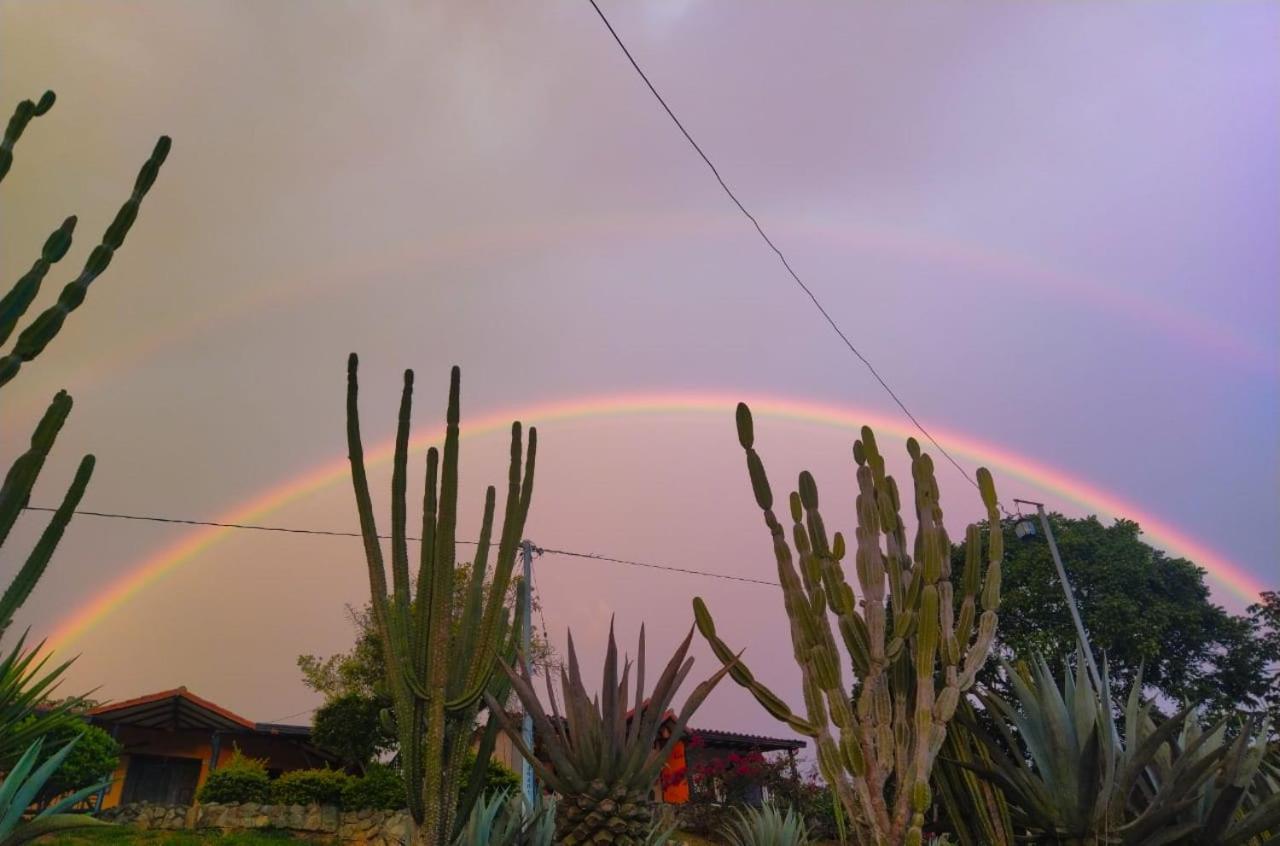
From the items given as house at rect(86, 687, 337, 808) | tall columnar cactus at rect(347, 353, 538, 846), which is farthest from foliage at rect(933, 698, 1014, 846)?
house at rect(86, 687, 337, 808)

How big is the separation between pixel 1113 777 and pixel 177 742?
74.3ft

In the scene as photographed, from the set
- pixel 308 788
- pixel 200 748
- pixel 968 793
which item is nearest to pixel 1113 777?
pixel 968 793

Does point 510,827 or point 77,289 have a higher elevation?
point 77,289

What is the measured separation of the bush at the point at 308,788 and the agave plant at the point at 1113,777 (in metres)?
13.6

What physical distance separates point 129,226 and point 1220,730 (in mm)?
6573

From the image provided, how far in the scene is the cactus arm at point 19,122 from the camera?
3.02 meters

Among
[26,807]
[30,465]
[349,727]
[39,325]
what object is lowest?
[26,807]

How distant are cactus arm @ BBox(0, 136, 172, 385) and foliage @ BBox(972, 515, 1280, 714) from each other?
24389 millimetres

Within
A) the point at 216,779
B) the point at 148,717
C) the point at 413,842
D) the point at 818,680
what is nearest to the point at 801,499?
the point at 818,680

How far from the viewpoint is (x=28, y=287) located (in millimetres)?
2908

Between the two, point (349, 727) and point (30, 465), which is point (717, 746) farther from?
point (30, 465)

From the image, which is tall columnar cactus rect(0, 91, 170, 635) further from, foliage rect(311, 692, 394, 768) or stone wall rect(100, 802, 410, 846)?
foliage rect(311, 692, 394, 768)

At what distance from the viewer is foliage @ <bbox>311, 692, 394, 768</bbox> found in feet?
58.5

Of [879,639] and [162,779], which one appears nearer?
[879,639]
